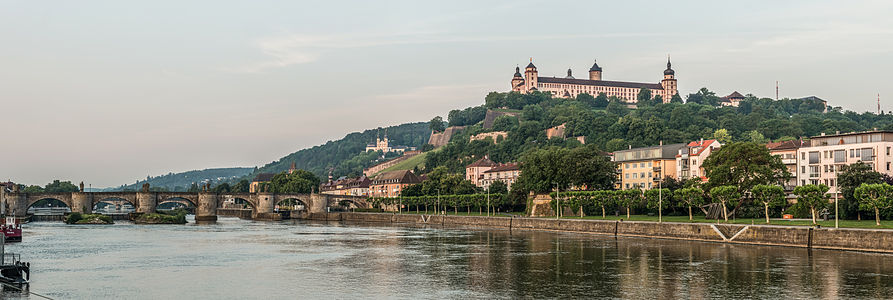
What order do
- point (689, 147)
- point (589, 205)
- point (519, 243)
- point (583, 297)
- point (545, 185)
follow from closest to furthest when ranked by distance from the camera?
1. point (583, 297)
2. point (519, 243)
3. point (589, 205)
4. point (545, 185)
5. point (689, 147)

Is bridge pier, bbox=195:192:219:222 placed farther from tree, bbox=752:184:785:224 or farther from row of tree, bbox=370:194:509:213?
tree, bbox=752:184:785:224

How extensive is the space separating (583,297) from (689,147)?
83697 mm

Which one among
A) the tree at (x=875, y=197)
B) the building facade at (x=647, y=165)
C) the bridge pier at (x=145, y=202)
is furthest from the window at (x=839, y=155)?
the bridge pier at (x=145, y=202)

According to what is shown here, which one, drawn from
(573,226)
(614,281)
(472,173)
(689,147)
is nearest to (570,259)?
(614,281)

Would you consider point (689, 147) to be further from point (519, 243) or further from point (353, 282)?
point (353, 282)

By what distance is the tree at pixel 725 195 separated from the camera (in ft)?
242

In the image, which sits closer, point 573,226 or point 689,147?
point 573,226

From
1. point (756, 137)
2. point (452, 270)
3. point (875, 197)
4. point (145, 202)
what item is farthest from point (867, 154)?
point (145, 202)

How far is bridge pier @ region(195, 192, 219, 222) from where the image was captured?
138250 mm

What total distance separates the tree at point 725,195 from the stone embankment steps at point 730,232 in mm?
5660

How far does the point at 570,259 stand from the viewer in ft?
184

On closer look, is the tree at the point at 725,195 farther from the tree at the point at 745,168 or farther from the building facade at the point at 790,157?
the building facade at the point at 790,157

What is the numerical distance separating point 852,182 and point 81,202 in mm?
107494

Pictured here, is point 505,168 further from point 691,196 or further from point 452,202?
point 691,196
